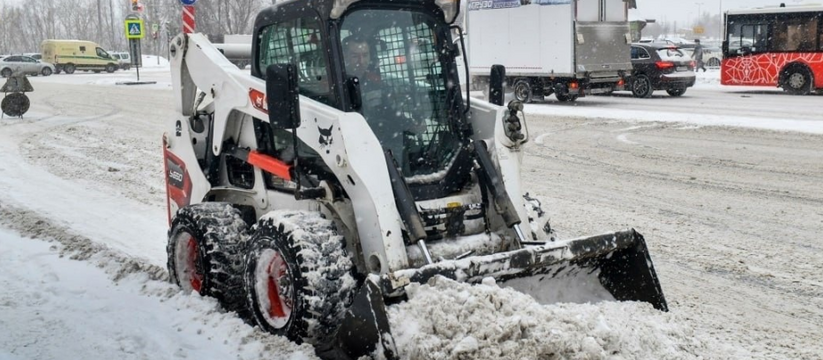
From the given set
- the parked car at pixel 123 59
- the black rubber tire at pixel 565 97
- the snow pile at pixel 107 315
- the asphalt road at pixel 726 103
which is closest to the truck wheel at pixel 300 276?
the snow pile at pixel 107 315

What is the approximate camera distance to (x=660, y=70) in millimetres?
23812

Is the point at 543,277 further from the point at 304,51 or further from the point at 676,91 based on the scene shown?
the point at 676,91

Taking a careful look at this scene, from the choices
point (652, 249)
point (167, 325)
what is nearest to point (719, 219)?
point (652, 249)

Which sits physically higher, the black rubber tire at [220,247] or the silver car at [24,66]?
the silver car at [24,66]

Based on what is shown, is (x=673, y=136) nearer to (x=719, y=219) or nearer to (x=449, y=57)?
(x=719, y=219)

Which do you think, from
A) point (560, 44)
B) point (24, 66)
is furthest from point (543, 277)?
point (24, 66)

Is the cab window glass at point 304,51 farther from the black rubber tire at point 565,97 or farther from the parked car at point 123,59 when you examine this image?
the parked car at point 123,59

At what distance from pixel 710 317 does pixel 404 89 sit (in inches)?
99.4

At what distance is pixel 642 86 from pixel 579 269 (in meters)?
20.3

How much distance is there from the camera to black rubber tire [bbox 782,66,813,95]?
2359 cm

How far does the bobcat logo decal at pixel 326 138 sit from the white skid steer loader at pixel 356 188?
11mm

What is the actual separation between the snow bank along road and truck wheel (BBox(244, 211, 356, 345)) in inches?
7.7

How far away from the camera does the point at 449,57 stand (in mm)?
5543

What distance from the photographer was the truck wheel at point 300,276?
4.46 metres
